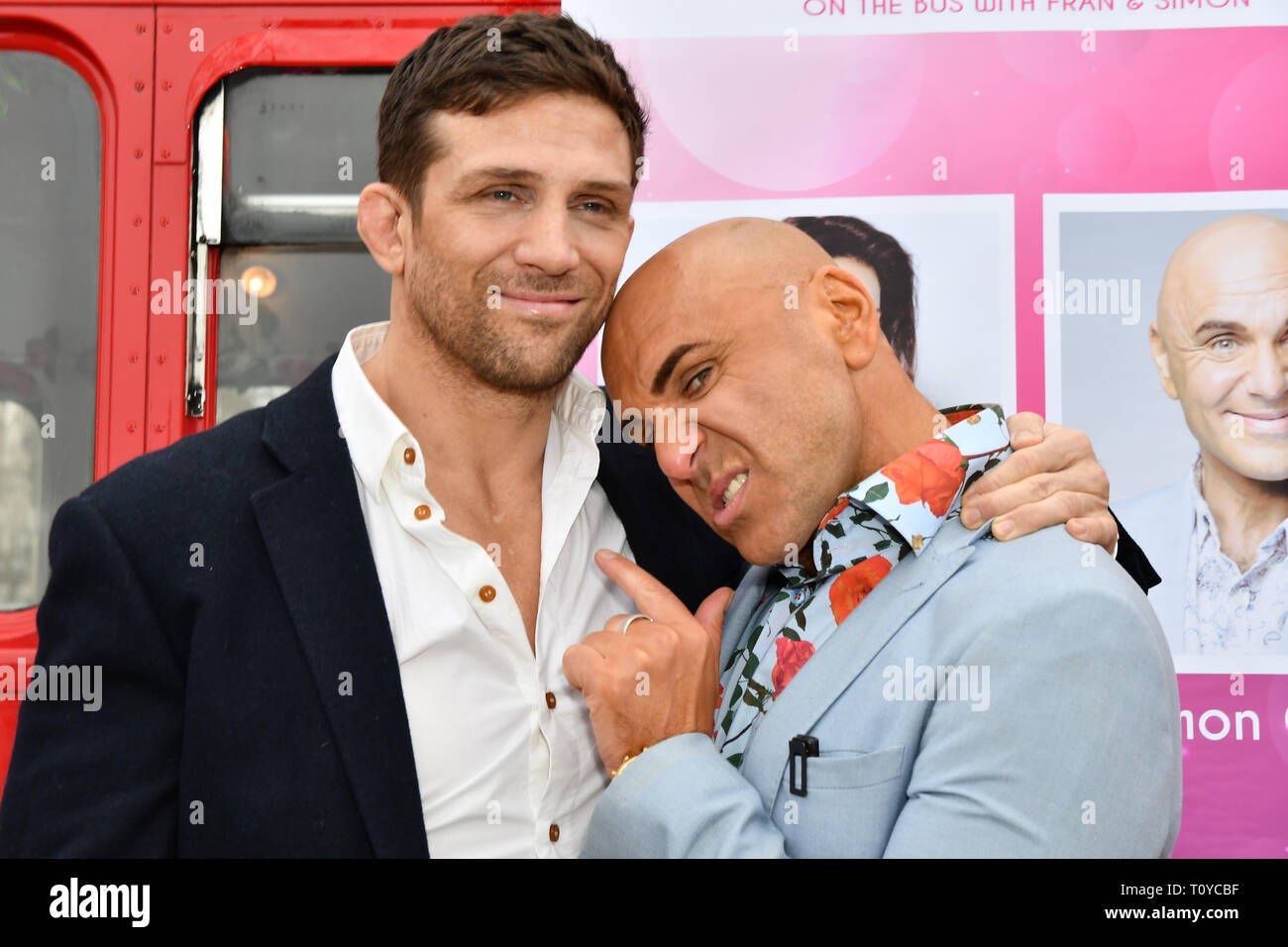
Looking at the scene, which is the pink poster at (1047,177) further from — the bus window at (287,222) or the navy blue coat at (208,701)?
the navy blue coat at (208,701)

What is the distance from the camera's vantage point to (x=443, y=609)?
66.9 inches

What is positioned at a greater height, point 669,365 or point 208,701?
point 669,365

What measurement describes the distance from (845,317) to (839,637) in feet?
1.84

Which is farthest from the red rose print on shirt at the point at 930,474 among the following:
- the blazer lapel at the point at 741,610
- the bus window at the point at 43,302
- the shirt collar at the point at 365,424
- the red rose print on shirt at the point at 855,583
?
the bus window at the point at 43,302

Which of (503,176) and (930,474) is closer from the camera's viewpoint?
(930,474)

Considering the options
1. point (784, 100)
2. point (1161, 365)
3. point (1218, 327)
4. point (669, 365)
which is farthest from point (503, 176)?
point (1218, 327)

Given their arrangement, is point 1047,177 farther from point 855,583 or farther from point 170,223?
point 170,223

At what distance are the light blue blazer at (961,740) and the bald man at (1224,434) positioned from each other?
1.39 metres

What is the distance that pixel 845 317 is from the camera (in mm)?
1776

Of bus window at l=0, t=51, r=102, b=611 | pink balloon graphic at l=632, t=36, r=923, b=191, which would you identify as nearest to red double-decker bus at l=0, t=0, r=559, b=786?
bus window at l=0, t=51, r=102, b=611

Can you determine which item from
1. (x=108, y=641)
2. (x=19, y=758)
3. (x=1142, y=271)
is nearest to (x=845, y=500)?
(x=108, y=641)

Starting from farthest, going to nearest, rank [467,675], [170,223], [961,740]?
[170,223] → [467,675] → [961,740]
